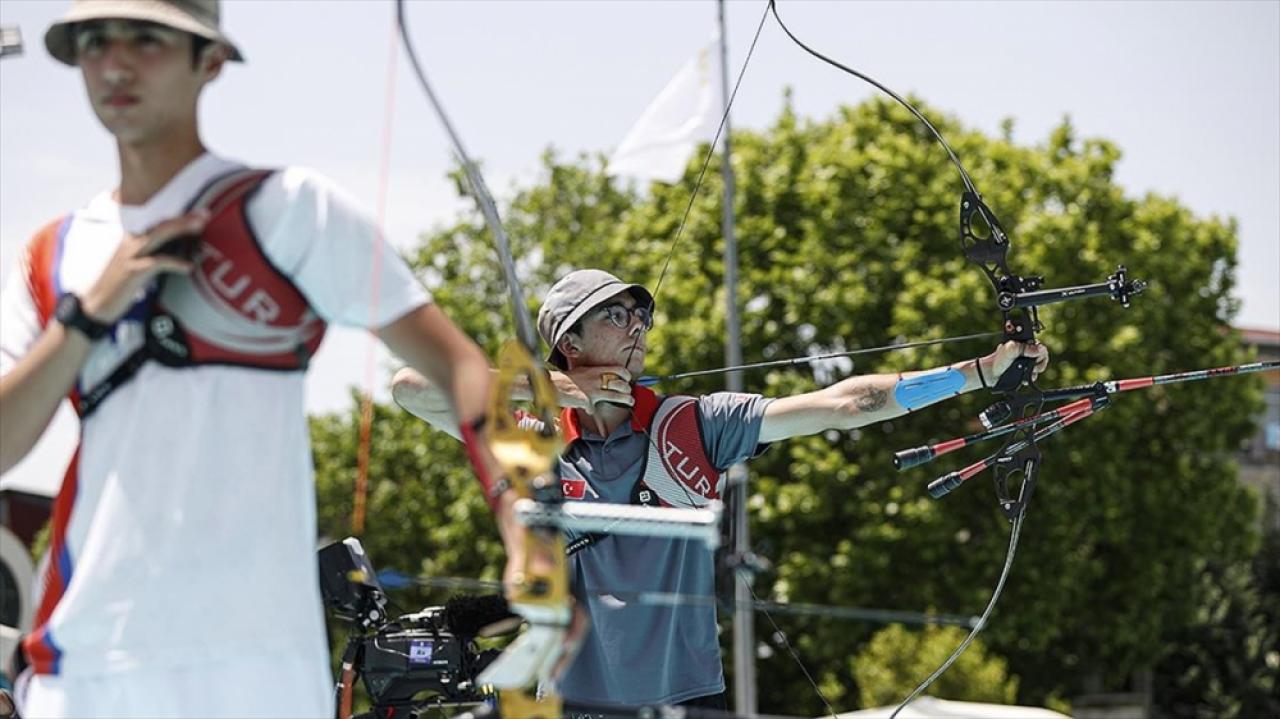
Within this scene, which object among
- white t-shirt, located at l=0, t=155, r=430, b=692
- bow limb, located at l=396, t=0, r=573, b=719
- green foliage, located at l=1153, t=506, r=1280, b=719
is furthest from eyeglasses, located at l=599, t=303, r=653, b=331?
green foliage, located at l=1153, t=506, r=1280, b=719

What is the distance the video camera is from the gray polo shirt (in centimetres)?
68

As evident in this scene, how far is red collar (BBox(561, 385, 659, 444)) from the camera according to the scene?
536 cm

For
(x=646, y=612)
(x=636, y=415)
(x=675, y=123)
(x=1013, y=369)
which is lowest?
(x=646, y=612)

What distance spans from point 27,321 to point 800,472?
24546mm

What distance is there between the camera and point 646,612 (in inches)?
201

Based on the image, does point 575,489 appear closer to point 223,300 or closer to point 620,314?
point 620,314

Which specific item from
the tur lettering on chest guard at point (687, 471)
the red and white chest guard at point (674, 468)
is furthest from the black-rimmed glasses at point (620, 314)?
the tur lettering on chest guard at point (687, 471)

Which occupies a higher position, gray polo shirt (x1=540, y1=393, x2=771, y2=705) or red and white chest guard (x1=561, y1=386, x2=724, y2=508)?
red and white chest guard (x1=561, y1=386, x2=724, y2=508)

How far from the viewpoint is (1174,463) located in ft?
99.2

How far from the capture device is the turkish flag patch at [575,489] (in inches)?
207

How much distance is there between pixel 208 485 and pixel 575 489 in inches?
94.3

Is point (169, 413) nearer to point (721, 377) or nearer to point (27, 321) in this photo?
point (27, 321)

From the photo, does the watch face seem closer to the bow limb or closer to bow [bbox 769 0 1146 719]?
the bow limb

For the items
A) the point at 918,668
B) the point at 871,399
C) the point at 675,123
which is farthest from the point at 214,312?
the point at 918,668
